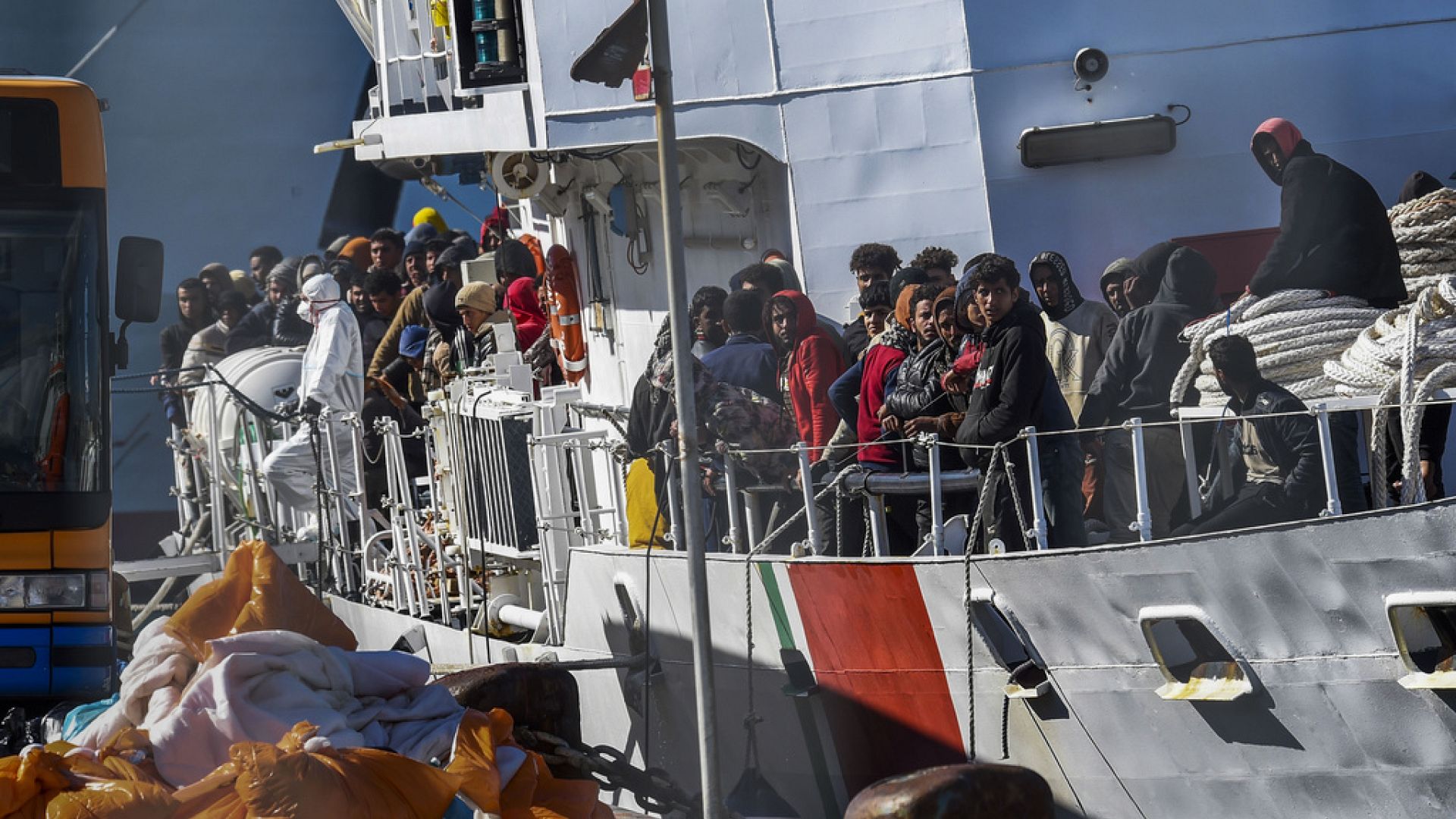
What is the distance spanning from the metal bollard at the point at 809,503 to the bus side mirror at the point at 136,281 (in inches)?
121

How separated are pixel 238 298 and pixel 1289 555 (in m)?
13.1

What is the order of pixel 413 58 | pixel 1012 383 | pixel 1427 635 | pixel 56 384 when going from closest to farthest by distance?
pixel 1427 635, pixel 1012 383, pixel 56 384, pixel 413 58

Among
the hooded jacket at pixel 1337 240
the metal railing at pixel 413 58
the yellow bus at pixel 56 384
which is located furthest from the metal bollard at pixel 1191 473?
the metal railing at pixel 413 58

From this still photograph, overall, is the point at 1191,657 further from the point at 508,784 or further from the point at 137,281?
the point at 137,281

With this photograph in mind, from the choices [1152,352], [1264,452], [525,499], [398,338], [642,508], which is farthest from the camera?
[398,338]

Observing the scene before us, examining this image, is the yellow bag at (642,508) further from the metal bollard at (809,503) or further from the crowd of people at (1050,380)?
Result: the metal bollard at (809,503)

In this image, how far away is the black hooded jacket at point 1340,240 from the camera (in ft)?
20.5

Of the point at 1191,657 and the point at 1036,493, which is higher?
the point at 1036,493

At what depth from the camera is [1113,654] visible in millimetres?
5785

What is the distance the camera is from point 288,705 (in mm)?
5734

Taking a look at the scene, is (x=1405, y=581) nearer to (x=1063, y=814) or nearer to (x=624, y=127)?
(x=1063, y=814)

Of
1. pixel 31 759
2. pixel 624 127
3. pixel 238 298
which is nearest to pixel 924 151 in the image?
pixel 624 127

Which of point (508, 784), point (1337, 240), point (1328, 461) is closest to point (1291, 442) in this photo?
point (1328, 461)

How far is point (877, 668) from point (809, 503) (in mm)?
666
